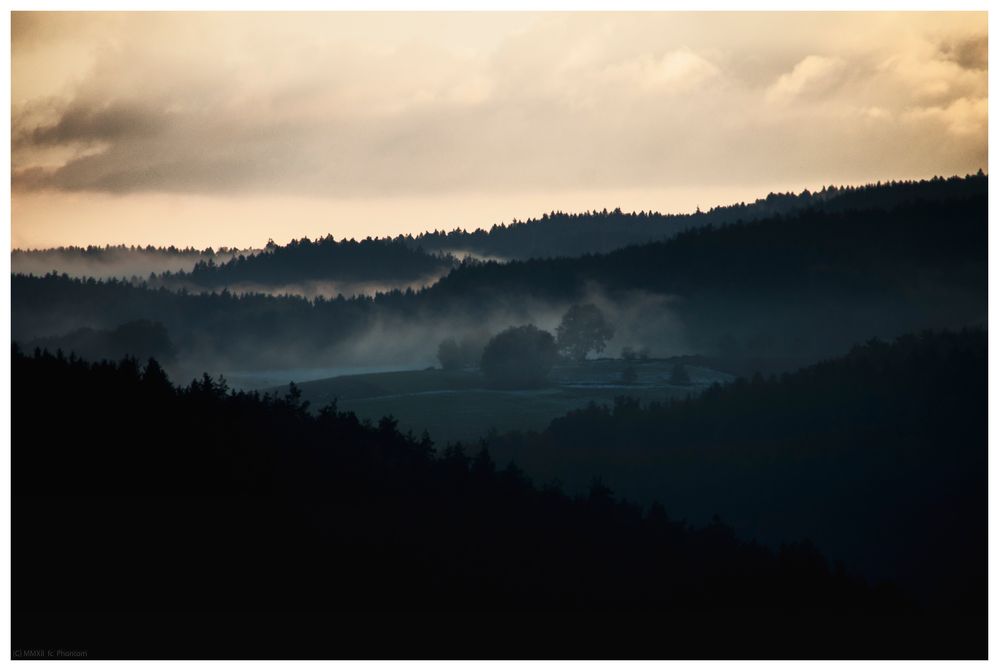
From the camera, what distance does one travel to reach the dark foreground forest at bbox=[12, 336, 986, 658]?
78812 mm

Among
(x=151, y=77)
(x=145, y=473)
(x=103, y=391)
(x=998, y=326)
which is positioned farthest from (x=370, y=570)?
(x=151, y=77)

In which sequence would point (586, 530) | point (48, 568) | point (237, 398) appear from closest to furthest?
point (48, 568) → point (237, 398) → point (586, 530)

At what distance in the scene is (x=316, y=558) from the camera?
9044 cm

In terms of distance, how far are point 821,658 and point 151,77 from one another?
113344 millimetres

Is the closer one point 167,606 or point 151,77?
point 167,606

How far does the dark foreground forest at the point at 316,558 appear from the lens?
7881 centimetres

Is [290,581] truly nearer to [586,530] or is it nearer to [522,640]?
[522,640]

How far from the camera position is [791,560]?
145 metres

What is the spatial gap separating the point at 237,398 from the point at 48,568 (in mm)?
40889

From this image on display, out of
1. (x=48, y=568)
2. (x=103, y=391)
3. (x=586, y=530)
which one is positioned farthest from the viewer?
(x=586, y=530)

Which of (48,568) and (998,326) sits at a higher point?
(998,326)

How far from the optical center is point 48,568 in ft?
256

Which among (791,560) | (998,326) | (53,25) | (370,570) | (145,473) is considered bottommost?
(791,560)

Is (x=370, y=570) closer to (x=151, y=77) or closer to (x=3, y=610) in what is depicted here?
(x=3, y=610)
